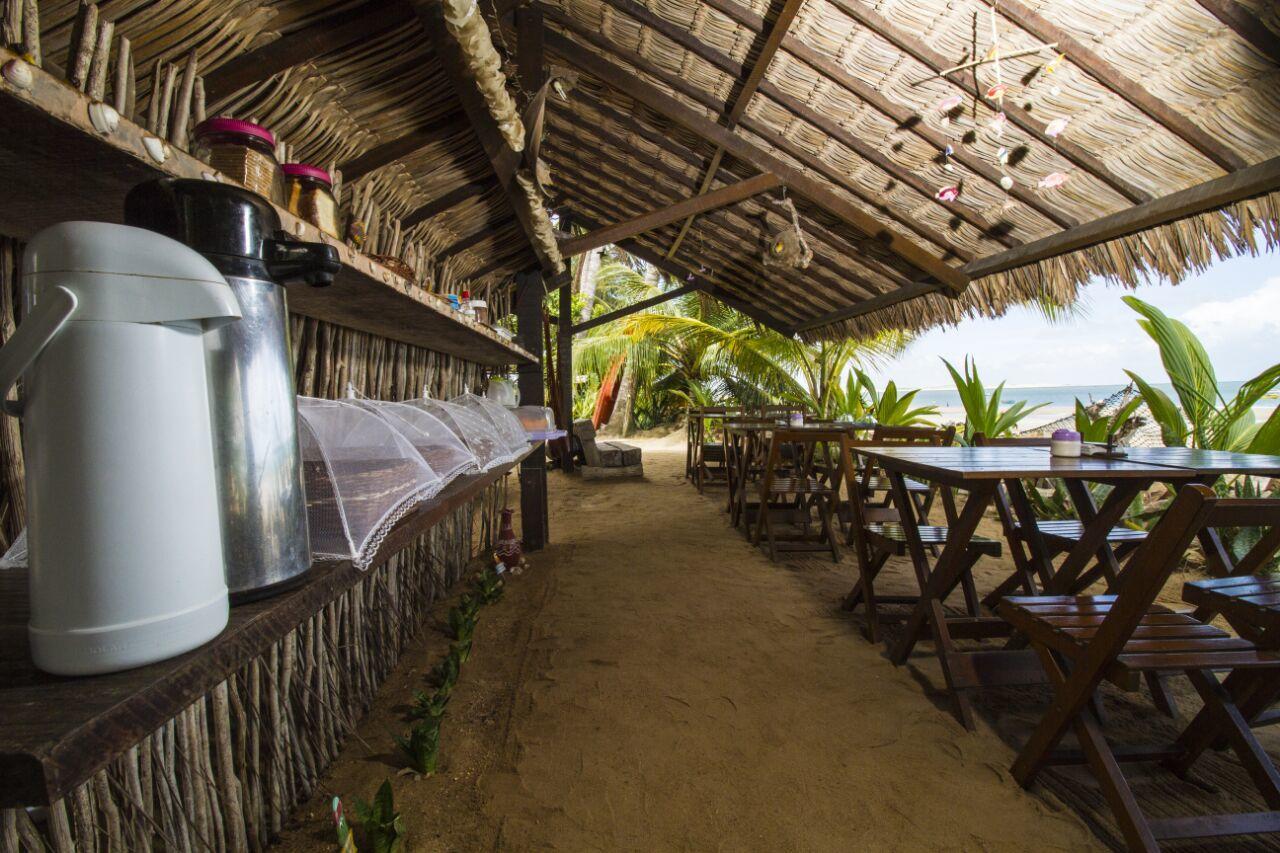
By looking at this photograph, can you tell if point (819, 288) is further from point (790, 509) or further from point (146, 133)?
point (146, 133)

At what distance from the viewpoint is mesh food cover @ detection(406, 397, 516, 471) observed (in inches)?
67.6

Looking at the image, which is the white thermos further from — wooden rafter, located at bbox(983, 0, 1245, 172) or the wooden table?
wooden rafter, located at bbox(983, 0, 1245, 172)

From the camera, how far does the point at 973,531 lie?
2.21 m

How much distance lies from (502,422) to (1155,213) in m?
4.00

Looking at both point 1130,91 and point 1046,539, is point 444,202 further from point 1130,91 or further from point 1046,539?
point 1130,91

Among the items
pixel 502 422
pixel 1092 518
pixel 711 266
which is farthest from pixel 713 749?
pixel 711 266

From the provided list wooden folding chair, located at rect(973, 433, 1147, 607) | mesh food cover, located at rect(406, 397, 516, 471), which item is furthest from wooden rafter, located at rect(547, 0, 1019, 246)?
mesh food cover, located at rect(406, 397, 516, 471)

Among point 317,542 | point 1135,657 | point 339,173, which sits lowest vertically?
point 1135,657

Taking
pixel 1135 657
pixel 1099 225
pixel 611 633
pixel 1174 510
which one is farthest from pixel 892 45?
pixel 611 633

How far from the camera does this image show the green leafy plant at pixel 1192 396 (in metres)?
3.91

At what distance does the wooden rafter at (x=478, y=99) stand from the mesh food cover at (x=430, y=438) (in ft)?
2.92

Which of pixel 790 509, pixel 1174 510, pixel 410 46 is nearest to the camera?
pixel 1174 510

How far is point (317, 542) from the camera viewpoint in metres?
0.84

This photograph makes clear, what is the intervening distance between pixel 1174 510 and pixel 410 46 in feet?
7.64
